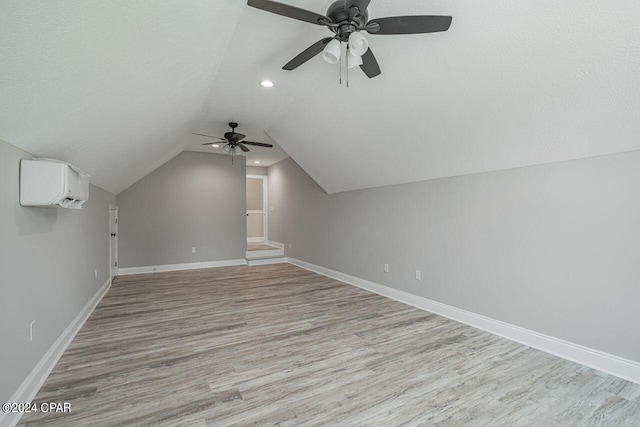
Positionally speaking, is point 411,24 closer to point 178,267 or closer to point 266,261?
point 266,261

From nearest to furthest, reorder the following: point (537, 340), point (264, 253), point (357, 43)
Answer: point (357, 43)
point (537, 340)
point (264, 253)

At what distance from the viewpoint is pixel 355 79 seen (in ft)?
9.29

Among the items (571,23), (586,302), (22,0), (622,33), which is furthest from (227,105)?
(586,302)

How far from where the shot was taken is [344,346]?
2.69 metres

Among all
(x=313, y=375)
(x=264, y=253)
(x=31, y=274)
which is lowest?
(x=313, y=375)

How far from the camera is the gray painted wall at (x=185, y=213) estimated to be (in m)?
5.97

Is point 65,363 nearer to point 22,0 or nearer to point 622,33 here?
point 22,0

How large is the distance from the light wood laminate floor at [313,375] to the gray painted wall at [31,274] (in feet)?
0.94

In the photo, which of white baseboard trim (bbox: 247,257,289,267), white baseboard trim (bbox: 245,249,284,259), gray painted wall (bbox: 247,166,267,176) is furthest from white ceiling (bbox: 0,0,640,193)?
gray painted wall (bbox: 247,166,267,176)

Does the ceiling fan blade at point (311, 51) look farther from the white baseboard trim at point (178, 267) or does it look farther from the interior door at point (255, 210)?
the interior door at point (255, 210)

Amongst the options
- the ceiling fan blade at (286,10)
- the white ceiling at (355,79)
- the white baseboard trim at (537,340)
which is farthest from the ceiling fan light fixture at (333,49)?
the white baseboard trim at (537,340)

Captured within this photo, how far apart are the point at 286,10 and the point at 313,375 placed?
2460 mm

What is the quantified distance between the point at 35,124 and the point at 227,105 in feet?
7.48

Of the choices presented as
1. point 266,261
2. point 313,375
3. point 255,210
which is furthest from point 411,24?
point 255,210
